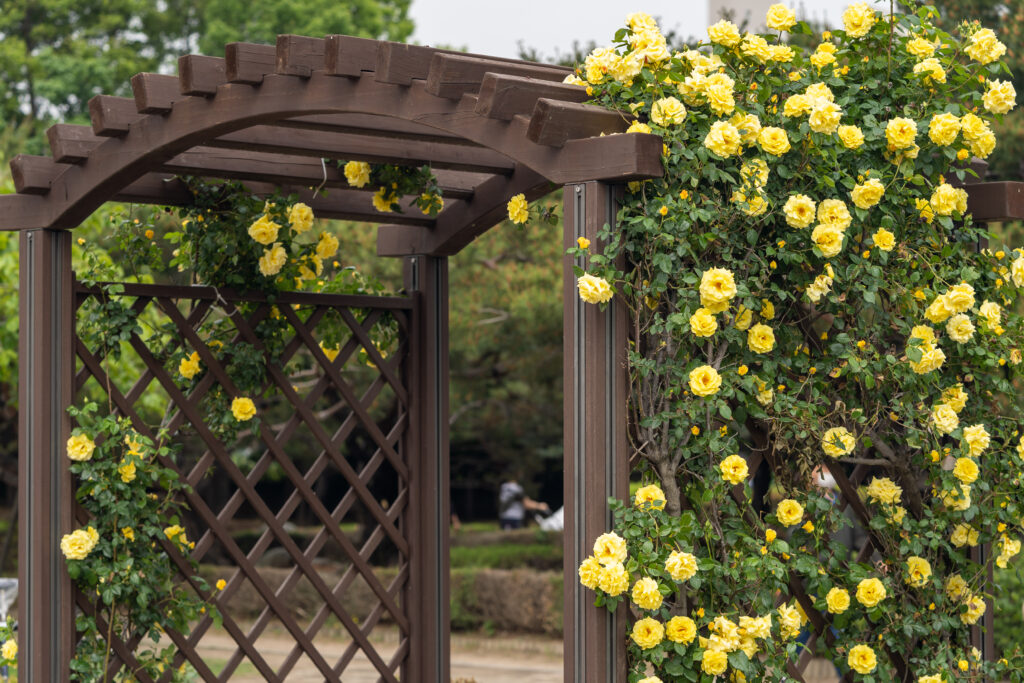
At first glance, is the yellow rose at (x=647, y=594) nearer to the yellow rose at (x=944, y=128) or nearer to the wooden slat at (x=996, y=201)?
the yellow rose at (x=944, y=128)

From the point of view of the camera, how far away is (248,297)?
4.69m

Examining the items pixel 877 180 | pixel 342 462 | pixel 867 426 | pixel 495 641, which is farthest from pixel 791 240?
pixel 495 641

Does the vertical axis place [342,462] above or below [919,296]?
below

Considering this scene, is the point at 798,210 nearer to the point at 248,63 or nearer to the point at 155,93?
the point at 248,63

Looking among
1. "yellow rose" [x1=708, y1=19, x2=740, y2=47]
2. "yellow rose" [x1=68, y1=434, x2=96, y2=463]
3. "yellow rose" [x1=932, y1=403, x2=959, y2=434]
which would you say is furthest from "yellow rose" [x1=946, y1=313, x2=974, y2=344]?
"yellow rose" [x1=68, y1=434, x2=96, y2=463]

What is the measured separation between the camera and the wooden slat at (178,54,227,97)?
3.65 meters

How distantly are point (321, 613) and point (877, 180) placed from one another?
8.46ft

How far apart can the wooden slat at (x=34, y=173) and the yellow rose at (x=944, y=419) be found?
2.77m

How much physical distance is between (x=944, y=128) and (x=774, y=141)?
1.86ft

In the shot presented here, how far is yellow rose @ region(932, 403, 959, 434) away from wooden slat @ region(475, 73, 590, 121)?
126 centimetres

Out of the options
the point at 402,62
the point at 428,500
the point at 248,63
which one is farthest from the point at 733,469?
the point at 428,500

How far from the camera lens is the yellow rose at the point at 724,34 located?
128 inches

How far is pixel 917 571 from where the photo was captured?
3477 millimetres

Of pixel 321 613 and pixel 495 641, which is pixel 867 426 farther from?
pixel 495 641
